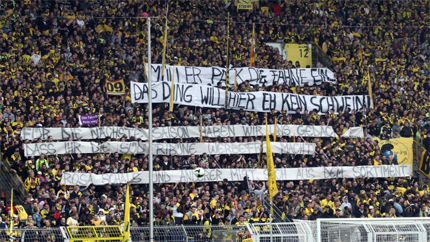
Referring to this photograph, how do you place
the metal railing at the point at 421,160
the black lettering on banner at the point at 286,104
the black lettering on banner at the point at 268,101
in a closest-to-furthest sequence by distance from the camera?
the metal railing at the point at 421,160, the black lettering on banner at the point at 268,101, the black lettering on banner at the point at 286,104

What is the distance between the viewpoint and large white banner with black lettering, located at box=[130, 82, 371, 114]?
34.5 m

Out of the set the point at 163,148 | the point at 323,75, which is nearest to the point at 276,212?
the point at 163,148

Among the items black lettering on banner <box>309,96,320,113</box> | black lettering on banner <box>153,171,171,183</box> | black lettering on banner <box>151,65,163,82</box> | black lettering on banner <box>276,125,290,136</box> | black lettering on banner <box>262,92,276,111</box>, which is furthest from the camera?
black lettering on banner <box>309,96,320,113</box>

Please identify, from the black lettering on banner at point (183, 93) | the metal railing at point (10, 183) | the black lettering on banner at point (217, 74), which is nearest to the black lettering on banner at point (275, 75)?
the black lettering on banner at point (217, 74)

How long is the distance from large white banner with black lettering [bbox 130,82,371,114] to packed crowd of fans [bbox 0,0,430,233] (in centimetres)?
38

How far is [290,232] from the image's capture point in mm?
22312

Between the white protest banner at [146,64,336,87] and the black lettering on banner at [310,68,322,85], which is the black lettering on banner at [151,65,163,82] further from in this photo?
the black lettering on banner at [310,68,322,85]

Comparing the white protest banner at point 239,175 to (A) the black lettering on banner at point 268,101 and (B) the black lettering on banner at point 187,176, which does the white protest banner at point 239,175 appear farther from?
(A) the black lettering on banner at point 268,101

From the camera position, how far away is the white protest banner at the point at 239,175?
3005cm

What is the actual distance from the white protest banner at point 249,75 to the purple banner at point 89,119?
12.2 feet

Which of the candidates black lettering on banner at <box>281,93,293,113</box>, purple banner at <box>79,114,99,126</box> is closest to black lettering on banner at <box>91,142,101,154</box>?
purple banner at <box>79,114,99,126</box>

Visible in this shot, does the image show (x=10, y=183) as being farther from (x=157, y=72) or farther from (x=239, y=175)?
(x=157, y=72)

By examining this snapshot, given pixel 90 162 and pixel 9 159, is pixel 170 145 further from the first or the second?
pixel 9 159

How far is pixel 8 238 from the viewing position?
71.7ft
